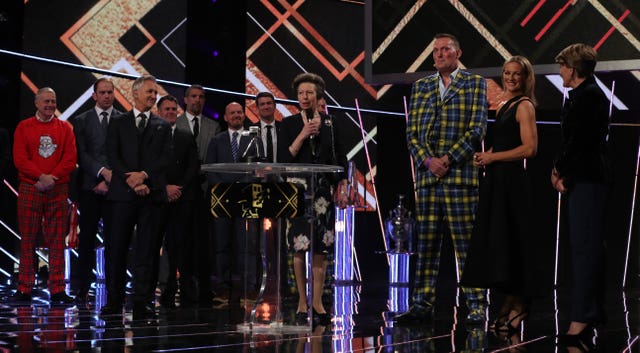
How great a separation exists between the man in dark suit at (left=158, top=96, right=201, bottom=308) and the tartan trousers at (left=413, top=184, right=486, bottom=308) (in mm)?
1678

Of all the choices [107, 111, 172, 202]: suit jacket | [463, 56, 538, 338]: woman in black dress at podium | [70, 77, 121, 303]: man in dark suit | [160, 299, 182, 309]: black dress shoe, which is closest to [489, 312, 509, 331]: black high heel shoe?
[463, 56, 538, 338]: woman in black dress at podium

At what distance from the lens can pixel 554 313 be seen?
498 cm

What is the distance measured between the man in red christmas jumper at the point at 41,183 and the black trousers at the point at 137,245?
92 centimetres

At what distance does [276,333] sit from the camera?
3.81 m

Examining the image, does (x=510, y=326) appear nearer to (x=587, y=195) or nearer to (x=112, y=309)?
(x=587, y=195)

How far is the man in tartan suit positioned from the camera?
4324mm

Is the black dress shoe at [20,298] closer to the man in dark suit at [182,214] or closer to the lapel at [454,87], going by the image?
the man in dark suit at [182,214]

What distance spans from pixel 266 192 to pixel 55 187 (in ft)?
7.88

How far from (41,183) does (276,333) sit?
2441 millimetres

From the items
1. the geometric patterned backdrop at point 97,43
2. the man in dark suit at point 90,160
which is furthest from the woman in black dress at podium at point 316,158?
the geometric patterned backdrop at point 97,43

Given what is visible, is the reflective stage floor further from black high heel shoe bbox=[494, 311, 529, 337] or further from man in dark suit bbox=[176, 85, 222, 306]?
man in dark suit bbox=[176, 85, 222, 306]

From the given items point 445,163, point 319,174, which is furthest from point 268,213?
point 445,163

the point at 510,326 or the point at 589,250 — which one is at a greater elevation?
the point at 589,250

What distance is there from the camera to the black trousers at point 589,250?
12.3ft
